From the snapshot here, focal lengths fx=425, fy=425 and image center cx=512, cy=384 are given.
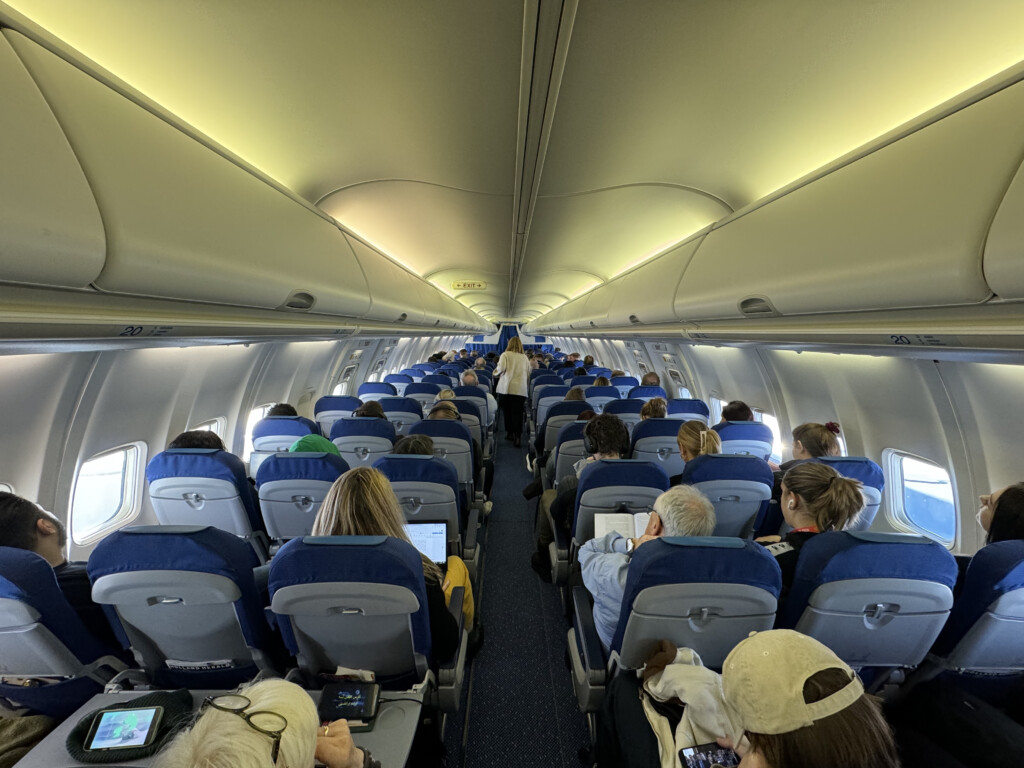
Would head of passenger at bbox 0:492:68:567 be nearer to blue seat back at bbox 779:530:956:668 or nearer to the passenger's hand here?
the passenger's hand

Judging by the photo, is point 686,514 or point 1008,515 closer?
point 1008,515

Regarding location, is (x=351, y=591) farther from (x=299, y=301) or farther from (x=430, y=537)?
(x=299, y=301)

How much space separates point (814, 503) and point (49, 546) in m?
4.34

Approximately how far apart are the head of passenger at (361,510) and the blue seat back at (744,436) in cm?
389

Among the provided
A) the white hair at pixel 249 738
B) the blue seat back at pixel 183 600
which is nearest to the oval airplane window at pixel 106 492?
the blue seat back at pixel 183 600

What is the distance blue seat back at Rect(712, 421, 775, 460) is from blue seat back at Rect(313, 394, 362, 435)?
5443 mm

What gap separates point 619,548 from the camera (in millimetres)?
2602

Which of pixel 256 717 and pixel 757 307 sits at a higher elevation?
pixel 757 307

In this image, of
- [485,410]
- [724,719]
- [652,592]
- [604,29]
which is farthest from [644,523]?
[485,410]

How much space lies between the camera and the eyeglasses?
996mm

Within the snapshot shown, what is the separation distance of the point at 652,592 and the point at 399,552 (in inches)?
44.6

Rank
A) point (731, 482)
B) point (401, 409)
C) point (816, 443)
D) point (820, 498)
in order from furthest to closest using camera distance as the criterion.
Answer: point (401, 409), point (816, 443), point (731, 482), point (820, 498)

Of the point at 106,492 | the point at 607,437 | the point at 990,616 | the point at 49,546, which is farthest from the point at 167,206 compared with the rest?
the point at 106,492

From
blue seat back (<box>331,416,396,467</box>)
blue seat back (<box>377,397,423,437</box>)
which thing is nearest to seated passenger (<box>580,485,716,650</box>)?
blue seat back (<box>331,416,396,467</box>)
